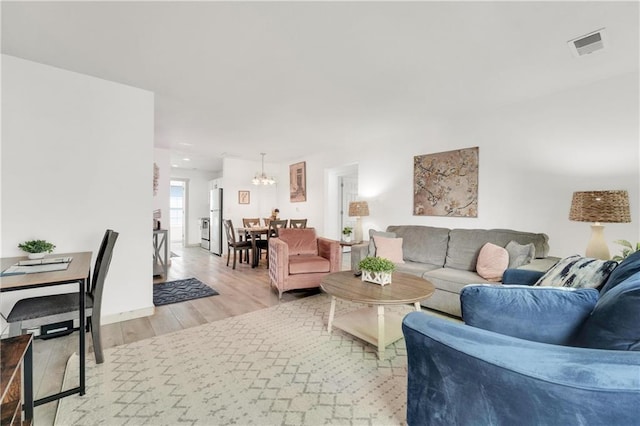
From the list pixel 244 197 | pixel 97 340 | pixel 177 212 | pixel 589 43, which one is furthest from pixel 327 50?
pixel 177 212

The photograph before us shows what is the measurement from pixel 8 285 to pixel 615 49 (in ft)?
14.6

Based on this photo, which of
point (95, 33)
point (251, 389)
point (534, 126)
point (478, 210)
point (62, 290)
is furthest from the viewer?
point (478, 210)

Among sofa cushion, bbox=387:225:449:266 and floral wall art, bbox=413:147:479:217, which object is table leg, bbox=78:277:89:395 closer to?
sofa cushion, bbox=387:225:449:266

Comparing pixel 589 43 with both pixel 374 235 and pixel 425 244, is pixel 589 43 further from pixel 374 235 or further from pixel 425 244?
pixel 374 235

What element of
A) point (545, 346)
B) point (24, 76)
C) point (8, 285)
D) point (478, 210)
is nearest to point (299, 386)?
point (545, 346)

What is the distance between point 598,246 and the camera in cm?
251

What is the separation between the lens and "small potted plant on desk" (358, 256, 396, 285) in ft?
7.85

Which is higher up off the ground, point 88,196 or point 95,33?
point 95,33

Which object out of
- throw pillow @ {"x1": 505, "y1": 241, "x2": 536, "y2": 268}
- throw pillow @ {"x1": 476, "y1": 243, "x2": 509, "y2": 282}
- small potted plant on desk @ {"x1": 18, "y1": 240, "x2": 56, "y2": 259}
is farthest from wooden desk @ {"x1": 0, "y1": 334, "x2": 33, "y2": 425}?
throw pillow @ {"x1": 505, "y1": 241, "x2": 536, "y2": 268}

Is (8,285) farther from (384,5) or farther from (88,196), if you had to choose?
(384,5)

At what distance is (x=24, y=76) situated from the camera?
93.6 inches

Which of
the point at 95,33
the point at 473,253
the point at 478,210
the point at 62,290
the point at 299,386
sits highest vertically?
the point at 95,33

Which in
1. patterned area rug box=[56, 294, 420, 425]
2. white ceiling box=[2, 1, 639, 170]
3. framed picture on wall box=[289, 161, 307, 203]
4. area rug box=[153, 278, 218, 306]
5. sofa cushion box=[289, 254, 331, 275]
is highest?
white ceiling box=[2, 1, 639, 170]

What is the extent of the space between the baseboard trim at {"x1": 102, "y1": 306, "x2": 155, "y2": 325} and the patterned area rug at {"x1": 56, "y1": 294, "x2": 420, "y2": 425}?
0.64 metres
